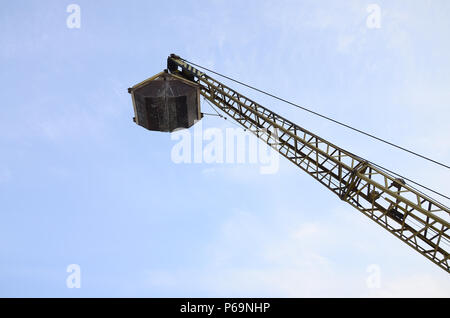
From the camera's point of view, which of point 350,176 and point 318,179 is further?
point 318,179

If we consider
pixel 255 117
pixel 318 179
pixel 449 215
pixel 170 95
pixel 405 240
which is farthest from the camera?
pixel 255 117

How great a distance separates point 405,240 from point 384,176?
8.95ft

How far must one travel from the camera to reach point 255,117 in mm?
16125

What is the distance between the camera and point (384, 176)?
12453 millimetres

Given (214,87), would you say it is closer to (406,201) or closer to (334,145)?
(334,145)

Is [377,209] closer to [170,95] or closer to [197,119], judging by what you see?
[197,119]

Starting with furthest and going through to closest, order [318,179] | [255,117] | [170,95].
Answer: [255,117] → [318,179] → [170,95]

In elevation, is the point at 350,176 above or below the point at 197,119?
below

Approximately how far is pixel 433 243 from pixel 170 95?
40.0ft

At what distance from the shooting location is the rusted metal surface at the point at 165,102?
13.2 metres

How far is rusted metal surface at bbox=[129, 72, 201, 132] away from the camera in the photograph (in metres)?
13.2

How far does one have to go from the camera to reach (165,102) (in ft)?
43.2

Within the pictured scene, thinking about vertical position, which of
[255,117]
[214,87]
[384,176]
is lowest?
[384,176]

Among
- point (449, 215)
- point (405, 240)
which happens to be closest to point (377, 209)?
point (405, 240)
